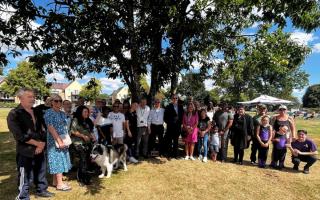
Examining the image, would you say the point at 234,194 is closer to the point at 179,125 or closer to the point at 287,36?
the point at 179,125

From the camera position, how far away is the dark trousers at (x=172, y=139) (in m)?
10.1

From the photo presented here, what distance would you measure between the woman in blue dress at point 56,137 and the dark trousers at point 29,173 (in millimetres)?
206

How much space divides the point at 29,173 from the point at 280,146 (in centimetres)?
710

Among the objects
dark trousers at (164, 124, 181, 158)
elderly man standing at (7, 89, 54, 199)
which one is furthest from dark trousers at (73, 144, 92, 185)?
dark trousers at (164, 124, 181, 158)

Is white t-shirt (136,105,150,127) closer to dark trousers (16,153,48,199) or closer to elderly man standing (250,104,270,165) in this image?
elderly man standing (250,104,270,165)

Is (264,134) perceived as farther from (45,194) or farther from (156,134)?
(45,194)

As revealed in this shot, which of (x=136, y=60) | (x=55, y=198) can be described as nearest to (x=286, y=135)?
(x=136, y=60)

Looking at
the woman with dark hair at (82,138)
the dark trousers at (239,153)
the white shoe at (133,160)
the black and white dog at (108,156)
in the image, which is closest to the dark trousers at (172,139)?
the white shoe at (133,160)

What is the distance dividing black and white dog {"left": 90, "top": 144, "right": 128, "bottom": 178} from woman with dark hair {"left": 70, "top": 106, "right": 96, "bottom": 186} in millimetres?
216

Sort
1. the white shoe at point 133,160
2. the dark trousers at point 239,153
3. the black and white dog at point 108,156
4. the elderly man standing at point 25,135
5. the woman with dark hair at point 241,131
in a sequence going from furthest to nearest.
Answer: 1. the dark trousers at point 239,153
2. the woman with dark hair at point 241,131
3. the white shoe at point 133,160
4. the black and white dog at point 108,156
5. the elderly man standing at point 25,135

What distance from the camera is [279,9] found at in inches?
278

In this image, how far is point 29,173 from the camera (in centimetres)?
576

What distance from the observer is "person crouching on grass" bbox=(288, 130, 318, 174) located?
29.5 ft

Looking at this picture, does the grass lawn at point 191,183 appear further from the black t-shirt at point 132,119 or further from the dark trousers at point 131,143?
the black t-shirt at point 132,119
